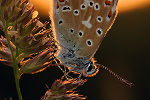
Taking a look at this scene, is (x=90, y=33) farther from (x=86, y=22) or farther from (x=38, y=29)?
(x=38, y=29)

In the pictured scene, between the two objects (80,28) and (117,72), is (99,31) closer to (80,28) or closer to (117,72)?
(80,28)

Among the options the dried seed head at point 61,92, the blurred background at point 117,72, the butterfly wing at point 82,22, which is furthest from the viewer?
the blurred background at point 117,72

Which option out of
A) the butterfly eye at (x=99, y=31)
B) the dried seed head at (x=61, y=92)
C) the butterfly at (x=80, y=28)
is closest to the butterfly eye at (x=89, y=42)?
the butterfly at (x=80, y=28)

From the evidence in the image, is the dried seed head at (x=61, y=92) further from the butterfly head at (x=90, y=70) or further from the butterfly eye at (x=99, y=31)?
the butterfly eye at (x=99, y=31)

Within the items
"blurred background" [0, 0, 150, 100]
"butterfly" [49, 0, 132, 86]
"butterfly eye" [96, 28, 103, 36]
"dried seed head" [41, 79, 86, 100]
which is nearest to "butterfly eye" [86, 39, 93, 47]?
"butterfly" [49, 0, 132, 86]

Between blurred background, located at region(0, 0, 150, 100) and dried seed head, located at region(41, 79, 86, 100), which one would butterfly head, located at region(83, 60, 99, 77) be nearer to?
dried seed head, located at region(41, 79, 86, 100)

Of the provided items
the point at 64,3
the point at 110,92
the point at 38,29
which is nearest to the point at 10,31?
the point at 38,29

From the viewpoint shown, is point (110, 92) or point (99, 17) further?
point (110, 92)
